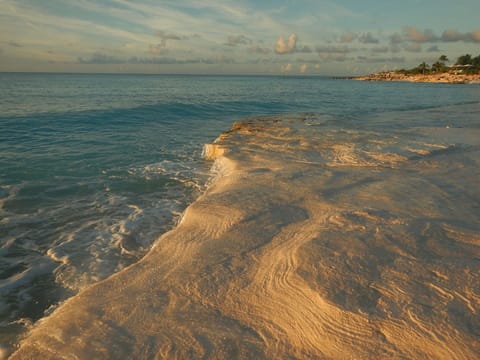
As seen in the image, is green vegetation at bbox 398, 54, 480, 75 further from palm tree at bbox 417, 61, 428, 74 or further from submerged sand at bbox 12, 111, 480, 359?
submerged sand at bbox 12, 111, 480, 359

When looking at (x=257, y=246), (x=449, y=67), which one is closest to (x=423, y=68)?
(x=449, y=67)

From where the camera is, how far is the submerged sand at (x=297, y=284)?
8.07ft

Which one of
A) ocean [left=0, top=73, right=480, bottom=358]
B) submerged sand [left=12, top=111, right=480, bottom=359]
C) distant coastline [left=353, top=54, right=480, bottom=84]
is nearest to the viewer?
submerged sand [left=12, top=111, right=480, bottom=359]

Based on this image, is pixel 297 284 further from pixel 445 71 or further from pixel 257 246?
pixel 445 71

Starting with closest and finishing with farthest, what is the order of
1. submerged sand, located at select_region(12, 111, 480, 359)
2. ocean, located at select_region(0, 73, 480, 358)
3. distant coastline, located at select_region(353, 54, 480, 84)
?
submerged sand, located at select_region(12, 111, 480, 359), ocean, located at select_region(0, 73, 480, 358), distant coastline, located at select_region(353, 54, 480, 84)

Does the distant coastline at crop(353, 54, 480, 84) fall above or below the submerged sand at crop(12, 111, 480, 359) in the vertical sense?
above

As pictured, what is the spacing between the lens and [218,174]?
25.6 feet

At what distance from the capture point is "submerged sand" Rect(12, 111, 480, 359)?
246cm

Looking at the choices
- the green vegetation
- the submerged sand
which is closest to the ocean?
the submerged sand

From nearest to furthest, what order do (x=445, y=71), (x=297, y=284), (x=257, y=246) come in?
(x=297, y=284) → (x=257, y=246) → (x=445, y=71)

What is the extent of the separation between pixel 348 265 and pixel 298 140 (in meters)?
7.45

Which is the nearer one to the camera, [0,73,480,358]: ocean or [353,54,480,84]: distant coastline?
[0,73,480,358]: ocean

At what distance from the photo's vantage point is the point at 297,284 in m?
3.07

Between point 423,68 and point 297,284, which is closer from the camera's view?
point 297,284
